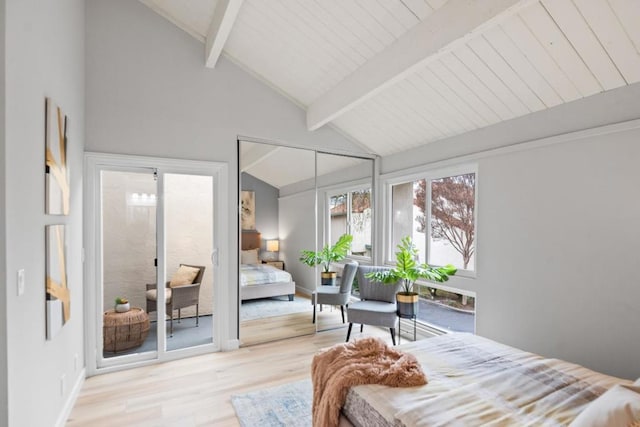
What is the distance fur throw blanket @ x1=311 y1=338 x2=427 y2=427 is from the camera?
5.65 ft

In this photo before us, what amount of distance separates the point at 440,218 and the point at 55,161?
3486mm

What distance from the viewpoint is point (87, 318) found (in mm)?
Answer: 2926

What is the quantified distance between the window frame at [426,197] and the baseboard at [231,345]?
7.11 ft

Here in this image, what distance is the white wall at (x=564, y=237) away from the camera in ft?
7.14

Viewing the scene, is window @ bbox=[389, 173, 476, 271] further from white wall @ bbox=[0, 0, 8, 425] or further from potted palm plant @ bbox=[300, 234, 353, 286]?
white wall @ bbox=[0, 0, 8, 425]

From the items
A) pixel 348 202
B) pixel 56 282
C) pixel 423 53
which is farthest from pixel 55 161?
pixel 348 202

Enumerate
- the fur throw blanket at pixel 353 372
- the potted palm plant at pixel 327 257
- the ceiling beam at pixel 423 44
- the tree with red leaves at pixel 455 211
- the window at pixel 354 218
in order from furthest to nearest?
the window at pixel 354 218 < the potted palm plant at pixel 327 257 < the tree with red leaves at pixel 455 211 < the ceiling beam at pixel 423 44 < the fur throw blanket at pixel 353 372

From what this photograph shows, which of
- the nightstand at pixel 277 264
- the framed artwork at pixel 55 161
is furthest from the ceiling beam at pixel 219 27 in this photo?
the nightstand at pixel 277 264

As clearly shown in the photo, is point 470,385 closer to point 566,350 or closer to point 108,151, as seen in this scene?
point 566,350

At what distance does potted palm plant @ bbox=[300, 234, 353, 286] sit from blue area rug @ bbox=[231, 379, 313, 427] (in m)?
1.58

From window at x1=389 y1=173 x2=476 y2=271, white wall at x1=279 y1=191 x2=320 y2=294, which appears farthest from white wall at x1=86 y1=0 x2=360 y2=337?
window at x1=389 y1=173 x2=476 y2=271

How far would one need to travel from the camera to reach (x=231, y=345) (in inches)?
138

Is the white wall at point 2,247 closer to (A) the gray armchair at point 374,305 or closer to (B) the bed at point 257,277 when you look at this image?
(B) the bed at point 257,277

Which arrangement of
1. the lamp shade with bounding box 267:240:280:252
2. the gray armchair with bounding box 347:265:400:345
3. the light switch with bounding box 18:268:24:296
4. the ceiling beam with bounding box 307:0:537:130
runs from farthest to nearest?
the lamp shade with bounding box 267:240:280:252 < the gray armchair with bounding box 347:265:400:345 < the ceiling beam with bounding box 307:0:537:130 < the light switch with bounding box 18:268:24:296
